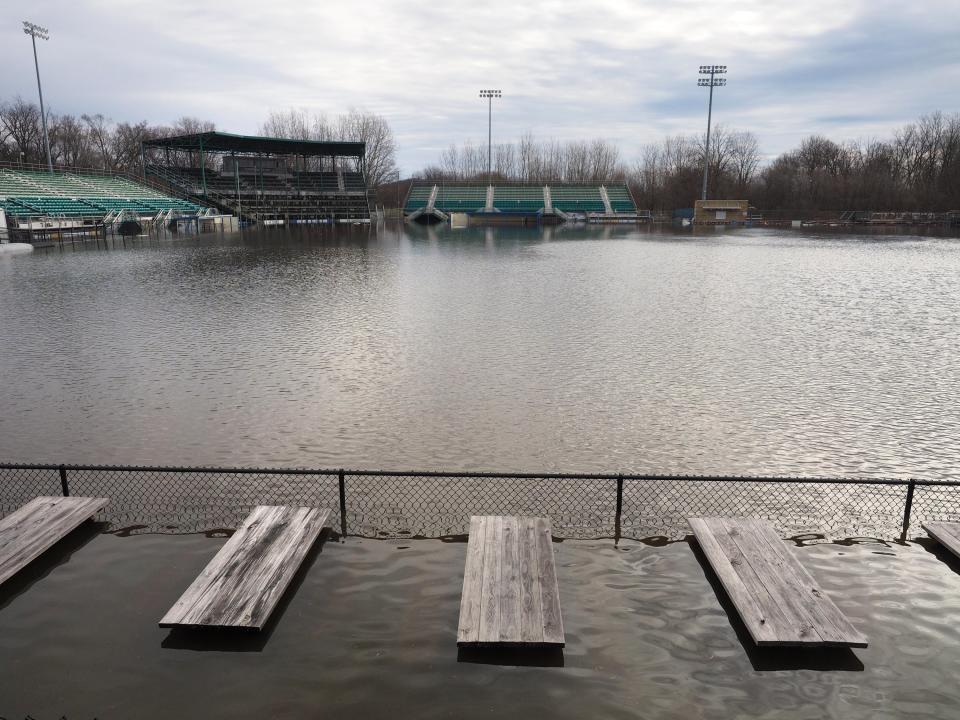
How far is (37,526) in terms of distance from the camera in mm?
7238

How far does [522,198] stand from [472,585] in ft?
320

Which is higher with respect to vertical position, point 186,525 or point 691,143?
point 691,143

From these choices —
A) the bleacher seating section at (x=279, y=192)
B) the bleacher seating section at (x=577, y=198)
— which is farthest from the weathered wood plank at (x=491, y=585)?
the bleacher seating section at (x=577, y=198)

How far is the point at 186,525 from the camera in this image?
766cm

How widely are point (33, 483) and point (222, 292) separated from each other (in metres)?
16.1

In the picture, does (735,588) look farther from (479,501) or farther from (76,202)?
(76,202)

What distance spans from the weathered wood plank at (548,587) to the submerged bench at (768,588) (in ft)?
5.48

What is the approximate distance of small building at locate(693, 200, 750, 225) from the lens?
8831 centimetres

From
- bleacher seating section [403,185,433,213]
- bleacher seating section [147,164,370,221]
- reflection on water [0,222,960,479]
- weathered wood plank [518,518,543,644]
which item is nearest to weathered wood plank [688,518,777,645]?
weathered wood plank [518,518,543,644]

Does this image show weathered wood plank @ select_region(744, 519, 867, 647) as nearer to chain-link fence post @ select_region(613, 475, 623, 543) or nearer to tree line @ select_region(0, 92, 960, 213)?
chain-link fence post @ select_region(613, 475, 623, 543)

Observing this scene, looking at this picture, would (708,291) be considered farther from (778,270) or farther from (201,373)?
(201,373)

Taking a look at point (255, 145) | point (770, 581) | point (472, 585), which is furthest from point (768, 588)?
point (255, 145)

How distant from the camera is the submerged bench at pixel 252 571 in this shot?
223 inches

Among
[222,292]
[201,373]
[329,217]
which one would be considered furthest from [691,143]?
[201,373]
